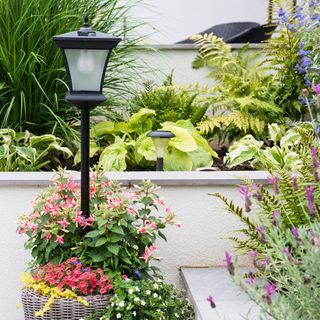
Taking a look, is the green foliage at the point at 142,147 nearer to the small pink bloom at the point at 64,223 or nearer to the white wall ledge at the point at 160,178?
the white wall ledge at the point at 160,178

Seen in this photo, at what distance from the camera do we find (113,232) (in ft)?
13.3

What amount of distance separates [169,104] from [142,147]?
0.77 metres

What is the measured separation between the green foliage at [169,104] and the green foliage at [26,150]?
75 centimetres

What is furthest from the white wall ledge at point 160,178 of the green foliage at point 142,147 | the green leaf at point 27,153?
the green foliage at point 142,147

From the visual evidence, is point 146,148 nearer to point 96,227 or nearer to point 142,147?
point 142,147

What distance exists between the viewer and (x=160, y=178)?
4605 millimetres

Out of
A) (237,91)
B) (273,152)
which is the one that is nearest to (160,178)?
(273,152)

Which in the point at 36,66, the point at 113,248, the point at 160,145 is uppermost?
the point at 36,66

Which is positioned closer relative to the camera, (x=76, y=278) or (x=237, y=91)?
(x=76, y=278)

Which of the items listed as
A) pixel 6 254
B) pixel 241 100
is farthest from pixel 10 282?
pixel 241 100

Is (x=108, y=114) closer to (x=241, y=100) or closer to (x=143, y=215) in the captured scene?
(x=241, y=100)

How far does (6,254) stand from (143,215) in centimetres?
88

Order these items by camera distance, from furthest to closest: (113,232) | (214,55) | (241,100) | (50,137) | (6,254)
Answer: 1. (214,55)
2. (241,100)
3. (50,137)
4. (6,254)
5. (113,232)

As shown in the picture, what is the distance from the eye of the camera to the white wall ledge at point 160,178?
4.56 m
